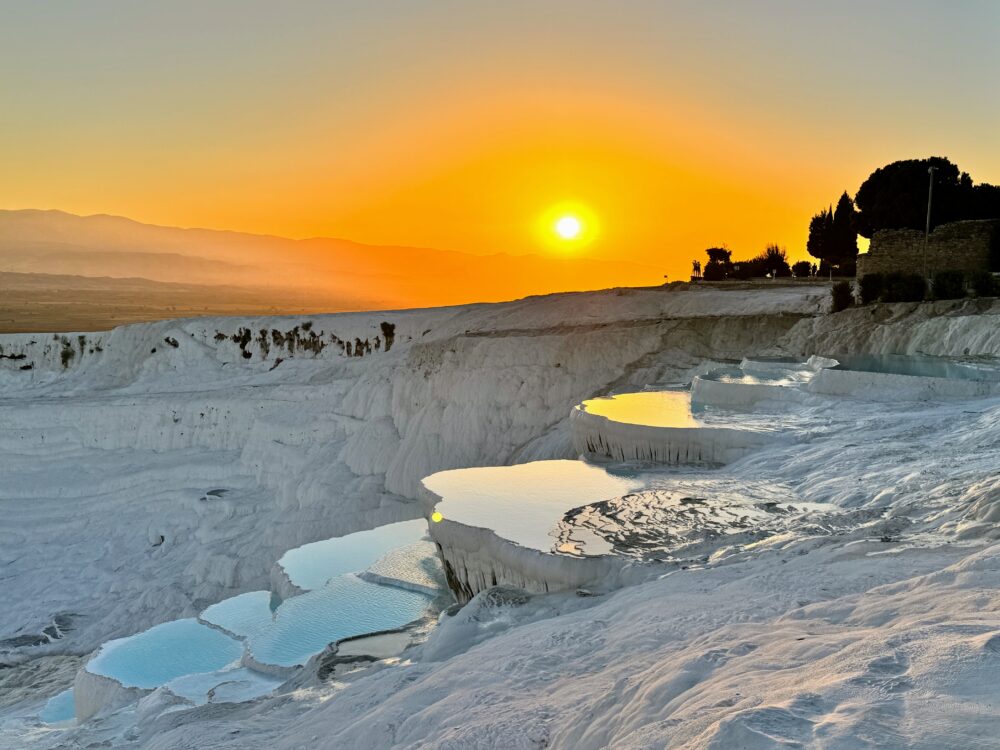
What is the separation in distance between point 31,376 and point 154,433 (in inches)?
414

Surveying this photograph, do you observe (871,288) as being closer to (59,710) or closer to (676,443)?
(676,443)

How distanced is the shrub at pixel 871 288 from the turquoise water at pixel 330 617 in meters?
16.0

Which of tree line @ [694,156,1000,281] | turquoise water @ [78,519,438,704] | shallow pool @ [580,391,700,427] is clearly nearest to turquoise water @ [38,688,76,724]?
turquoise water @ [78,519,438,704]

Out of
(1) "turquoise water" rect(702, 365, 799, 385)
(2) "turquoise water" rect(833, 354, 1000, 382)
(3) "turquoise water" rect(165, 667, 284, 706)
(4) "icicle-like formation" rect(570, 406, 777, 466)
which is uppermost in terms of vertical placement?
(2) "turquoise water" rect(833, 354, 1000, 382)

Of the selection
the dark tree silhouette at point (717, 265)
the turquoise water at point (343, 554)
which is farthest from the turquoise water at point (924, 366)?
the dark tree silhouette at point (717, 265)

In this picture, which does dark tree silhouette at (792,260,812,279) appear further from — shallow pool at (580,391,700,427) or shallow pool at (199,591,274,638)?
shallow pool at (199,591,274,638)

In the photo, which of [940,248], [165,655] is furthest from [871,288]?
[165,655]

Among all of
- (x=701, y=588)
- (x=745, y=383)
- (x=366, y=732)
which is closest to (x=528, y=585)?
(x=701, y=588)

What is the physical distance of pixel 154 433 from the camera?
2664cm

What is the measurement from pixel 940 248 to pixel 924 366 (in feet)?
28.5

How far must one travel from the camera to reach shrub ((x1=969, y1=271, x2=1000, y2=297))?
1814 centimetres

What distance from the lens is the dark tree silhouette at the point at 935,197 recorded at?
1075 inches

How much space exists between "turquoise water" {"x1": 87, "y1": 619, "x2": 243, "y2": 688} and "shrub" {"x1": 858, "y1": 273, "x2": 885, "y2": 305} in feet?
57.0

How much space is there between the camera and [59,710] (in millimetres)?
11180
